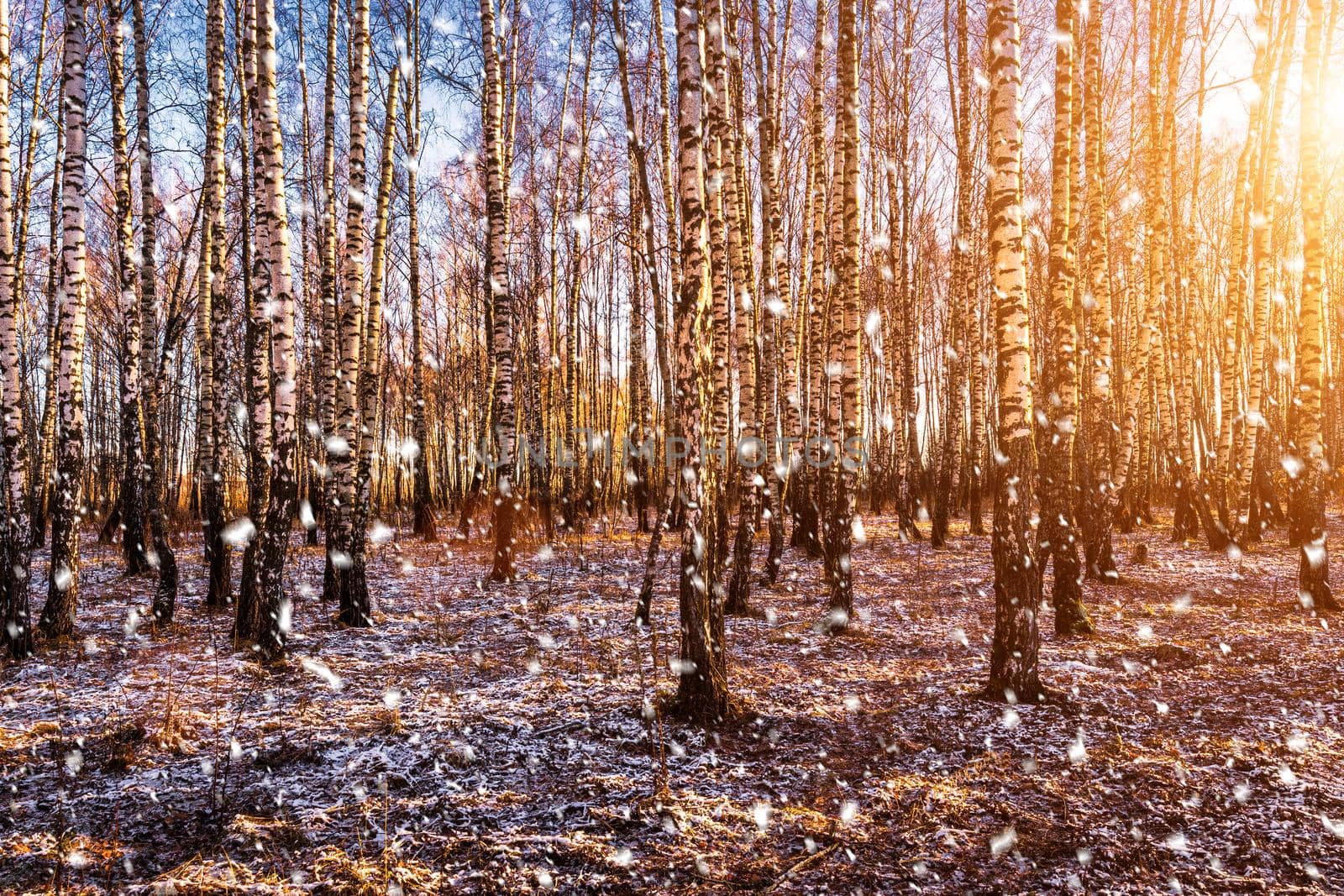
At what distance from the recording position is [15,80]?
36.4 ft

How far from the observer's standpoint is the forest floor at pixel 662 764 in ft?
10.2

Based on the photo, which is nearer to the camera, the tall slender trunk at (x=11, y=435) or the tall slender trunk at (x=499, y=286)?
the tall slender trunk at (x=11, y=435)

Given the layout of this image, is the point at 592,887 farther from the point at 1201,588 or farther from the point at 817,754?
the point at 1201,588

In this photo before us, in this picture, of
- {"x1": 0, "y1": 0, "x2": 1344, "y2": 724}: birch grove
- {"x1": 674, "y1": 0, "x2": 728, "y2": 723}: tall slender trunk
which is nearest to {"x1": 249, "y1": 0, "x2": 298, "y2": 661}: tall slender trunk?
{"x1": 0, "y1": 0, "x2": 1344, "y2": 724}: birch grove

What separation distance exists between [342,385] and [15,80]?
970 centimetres

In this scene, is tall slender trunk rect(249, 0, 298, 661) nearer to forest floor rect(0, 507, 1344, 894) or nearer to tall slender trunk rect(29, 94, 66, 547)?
forest floor rect(0, 507, 1344, 894)

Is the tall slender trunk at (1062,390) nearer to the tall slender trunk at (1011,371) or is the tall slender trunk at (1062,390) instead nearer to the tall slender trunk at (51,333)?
the tall slender trunk at (1011,371)

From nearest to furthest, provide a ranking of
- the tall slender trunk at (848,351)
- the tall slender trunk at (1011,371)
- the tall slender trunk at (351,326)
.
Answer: the tall slender trunk at (1011,371), the tall slender trunk at (848,351), the tall slender trunk at (351,326)

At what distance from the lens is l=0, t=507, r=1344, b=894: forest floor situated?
10.2ft

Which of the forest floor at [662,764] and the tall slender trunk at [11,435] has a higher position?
the tall slender trunk at [11,435]

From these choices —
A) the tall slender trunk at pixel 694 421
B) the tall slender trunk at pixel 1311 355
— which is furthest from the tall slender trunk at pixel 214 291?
the tall slender trunk at pixel 1311 355

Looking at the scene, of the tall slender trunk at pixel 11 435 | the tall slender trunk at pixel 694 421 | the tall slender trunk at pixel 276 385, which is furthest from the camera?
the tall slender trunk at pixel 276 385

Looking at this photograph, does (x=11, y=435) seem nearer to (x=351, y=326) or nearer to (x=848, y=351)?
(x=351, y=326)

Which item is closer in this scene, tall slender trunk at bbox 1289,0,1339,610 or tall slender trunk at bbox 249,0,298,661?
tall slender trunk at bbox 249,0,298,661
